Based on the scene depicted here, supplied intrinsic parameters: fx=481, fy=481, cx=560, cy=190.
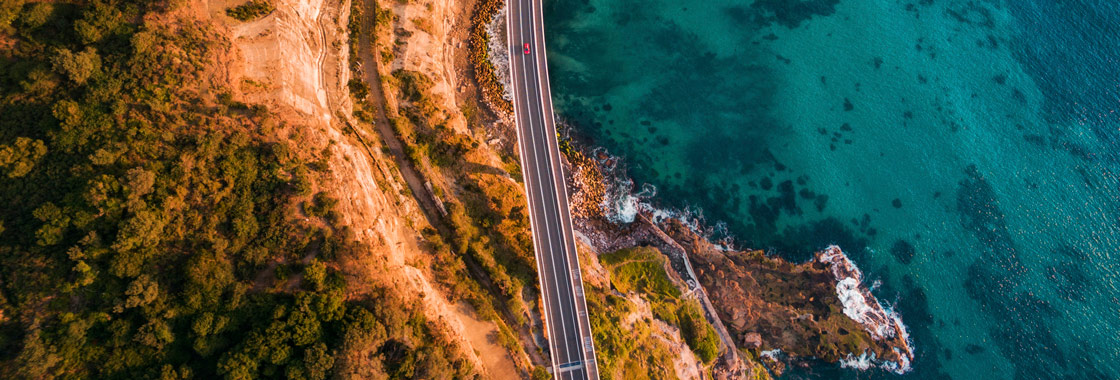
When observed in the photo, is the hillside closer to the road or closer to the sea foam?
the road

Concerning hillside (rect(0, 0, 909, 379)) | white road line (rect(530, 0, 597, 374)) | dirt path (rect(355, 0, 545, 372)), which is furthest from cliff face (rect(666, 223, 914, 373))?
dirt path (rect(355, 0, 545, 372))

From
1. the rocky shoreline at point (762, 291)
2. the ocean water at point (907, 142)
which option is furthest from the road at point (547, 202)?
the rocky shoreline at point (762, 291)

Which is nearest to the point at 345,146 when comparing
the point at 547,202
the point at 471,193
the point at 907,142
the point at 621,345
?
the point at 471,193

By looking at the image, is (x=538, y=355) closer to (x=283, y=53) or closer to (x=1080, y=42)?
(x=283, y=53)

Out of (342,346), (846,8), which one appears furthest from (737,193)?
(342,346)

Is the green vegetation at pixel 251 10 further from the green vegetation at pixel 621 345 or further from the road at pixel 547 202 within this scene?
the green vegetation at pixel 621 345

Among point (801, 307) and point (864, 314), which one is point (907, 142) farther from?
point (801, 307)
